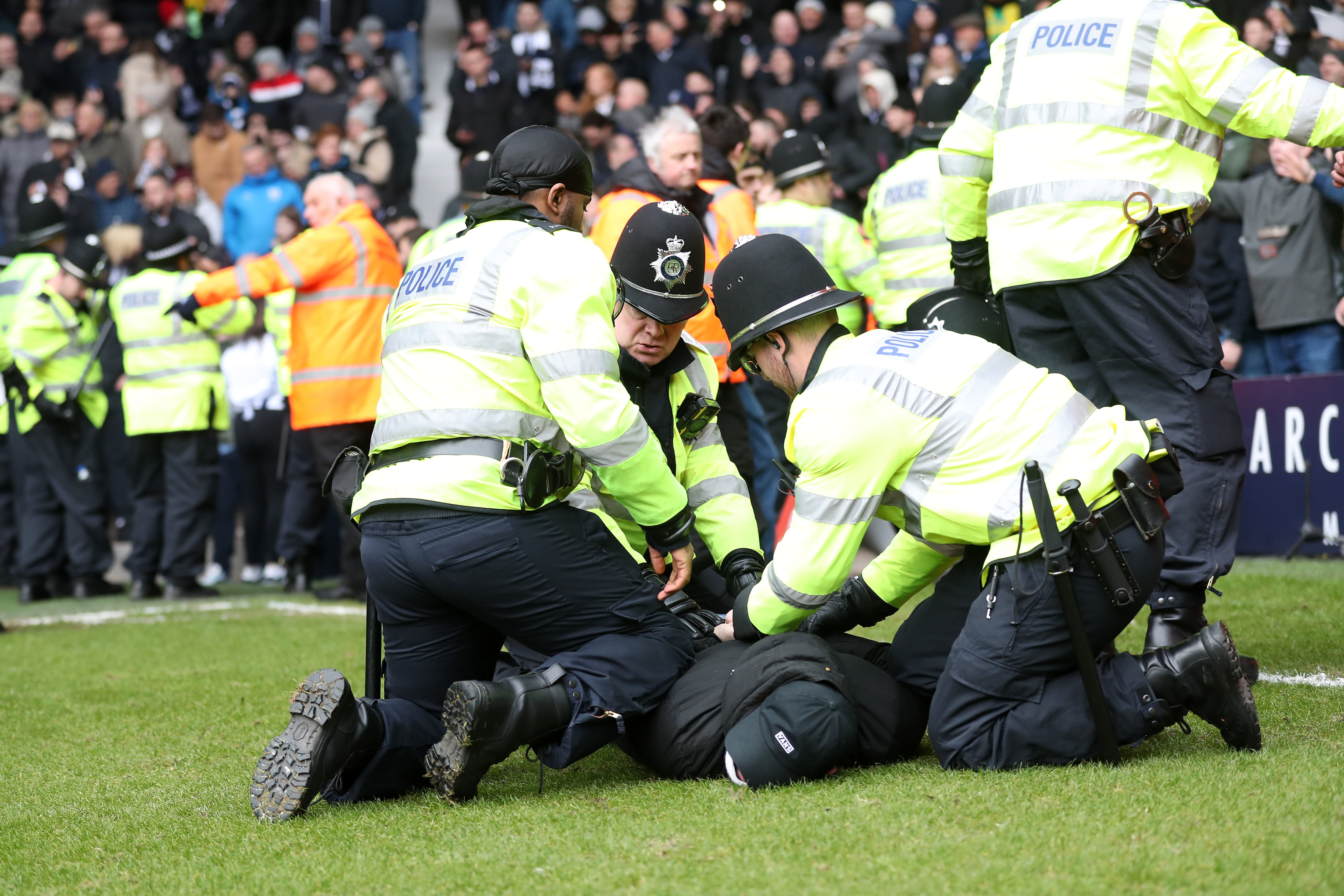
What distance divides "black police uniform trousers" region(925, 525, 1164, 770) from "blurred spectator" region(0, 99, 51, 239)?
43.4ft

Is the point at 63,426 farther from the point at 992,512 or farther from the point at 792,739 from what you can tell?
the point at 992,512

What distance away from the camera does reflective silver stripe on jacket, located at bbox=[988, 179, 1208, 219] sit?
407cm

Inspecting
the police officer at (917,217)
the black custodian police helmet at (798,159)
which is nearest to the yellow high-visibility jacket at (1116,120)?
the police officer at (917,217)

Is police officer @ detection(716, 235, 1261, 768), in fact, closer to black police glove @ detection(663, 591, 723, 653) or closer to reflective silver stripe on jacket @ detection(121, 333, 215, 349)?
black police glove @ detection(663, 591, 723, 653)

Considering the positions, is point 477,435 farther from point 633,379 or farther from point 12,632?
point 12,632

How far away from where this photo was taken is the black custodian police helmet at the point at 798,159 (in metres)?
7.70

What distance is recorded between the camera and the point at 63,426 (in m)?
9.38

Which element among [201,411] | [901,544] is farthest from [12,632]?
[901,544]

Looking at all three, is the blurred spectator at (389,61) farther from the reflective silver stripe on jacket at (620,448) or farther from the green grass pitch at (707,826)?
the reflective silver stripe on jacket at (620,448)

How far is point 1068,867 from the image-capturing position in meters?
2.60

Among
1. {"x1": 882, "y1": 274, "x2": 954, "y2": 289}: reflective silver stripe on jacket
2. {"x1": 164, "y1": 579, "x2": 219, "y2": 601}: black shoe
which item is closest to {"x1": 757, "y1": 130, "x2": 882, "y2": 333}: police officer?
{"x1": 882, "y1": 274, "x2": 954, "y2": 289}: reflective silver stripe on jacket

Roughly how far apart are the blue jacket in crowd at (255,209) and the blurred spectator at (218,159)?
1.58m

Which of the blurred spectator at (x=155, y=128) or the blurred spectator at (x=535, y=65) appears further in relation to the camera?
the blurred spectator at (x=155, y=128)

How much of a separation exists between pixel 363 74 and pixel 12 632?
9194mm
